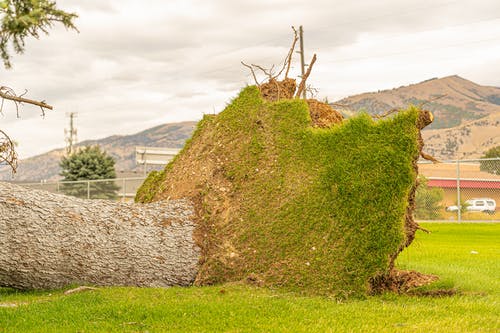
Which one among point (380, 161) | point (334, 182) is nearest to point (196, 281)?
point (334, 182)

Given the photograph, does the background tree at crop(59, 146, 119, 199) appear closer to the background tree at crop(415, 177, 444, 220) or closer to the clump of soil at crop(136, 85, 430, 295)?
the background tree at crop(415, 177, 444, 220)

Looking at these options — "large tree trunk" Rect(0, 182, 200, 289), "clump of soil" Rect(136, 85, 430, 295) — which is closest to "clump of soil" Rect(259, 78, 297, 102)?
"clump of soil" Rect(136, 85, 430, 295)

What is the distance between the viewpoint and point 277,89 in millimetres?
9195

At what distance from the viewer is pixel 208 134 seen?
932cm

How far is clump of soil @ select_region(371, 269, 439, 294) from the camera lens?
7227mm

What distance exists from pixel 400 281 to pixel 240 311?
2.59 meters

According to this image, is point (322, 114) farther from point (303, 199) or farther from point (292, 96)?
point (303, 199)

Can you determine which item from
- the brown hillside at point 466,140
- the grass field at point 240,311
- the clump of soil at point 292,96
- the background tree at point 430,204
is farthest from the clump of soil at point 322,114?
the brown hillside at point 466,140

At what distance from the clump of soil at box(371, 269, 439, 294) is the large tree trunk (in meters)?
2.31

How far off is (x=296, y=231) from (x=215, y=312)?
6.12ft

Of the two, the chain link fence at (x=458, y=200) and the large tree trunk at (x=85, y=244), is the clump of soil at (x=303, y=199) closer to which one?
the large tree trunk at (x=85, y=244)

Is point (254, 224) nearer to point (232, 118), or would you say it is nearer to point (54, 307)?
point (232, 118)

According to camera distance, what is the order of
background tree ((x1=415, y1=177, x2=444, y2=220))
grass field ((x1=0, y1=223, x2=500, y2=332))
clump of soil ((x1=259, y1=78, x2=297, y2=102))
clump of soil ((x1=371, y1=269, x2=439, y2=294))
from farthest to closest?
background tree ((x1=415, y1=177, x2=444, y2=220)) → clump of soil ((x1=259, y1=78, x2=297, y2=102)) → clump of soil ((x1=371, y1=269, x2=439, y2=294)) → grass field ((x1=0, y1=223, x2=500, y2=332))

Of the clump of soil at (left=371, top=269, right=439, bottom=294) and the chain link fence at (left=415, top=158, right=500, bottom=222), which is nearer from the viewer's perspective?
the clump of soil at (left=371, top=269, right=439, bottom=294)
